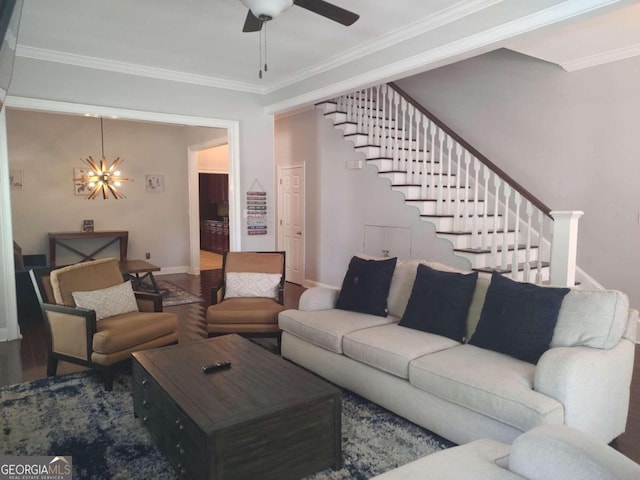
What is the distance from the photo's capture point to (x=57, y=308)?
10.7 feet

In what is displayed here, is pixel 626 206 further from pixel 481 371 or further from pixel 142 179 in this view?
pixel 142 179

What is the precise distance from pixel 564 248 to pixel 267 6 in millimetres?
2841

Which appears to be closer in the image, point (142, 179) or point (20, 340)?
point (20, 340)

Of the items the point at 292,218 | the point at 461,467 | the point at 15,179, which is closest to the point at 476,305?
the point at 461,467

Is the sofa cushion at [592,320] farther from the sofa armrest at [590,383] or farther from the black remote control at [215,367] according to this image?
the black remote control at [215,367]

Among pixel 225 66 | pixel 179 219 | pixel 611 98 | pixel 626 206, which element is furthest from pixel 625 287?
pixel 179 219

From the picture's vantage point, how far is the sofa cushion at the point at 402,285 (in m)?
3.40

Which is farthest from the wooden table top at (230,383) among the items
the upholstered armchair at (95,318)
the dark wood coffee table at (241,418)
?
the upholstered armchair at (95,318)

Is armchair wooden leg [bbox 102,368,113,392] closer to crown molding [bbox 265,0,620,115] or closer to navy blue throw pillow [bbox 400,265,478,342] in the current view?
navy blue throw pillow [bbox 400,265,478,342]

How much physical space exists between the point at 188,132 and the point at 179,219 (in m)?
1.69

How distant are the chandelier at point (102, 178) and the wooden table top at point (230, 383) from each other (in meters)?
5.50

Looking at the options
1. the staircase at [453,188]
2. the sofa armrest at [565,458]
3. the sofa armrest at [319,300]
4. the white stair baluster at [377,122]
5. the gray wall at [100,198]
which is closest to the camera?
the sofa armrest at [565,458]

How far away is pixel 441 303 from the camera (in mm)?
2977

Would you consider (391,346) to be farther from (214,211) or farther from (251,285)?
(214,211)
